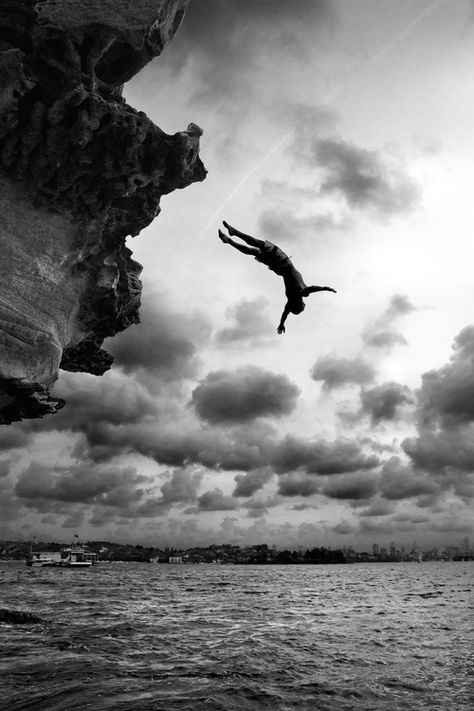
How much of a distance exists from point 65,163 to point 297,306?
18.3 m

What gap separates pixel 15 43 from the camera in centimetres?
2091

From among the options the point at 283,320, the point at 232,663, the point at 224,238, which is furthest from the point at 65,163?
the point at 232,663

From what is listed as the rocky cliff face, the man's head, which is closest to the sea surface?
the man's head

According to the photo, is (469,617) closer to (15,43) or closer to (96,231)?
(96,231)

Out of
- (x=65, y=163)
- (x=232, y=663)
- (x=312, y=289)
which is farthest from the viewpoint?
(x=65, y=163)

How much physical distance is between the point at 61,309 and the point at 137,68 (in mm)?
12886

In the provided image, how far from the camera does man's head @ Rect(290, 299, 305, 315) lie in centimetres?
1035

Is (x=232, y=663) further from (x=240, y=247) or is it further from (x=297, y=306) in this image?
(x=240, y=247)

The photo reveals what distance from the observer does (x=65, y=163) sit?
23562 millimetres

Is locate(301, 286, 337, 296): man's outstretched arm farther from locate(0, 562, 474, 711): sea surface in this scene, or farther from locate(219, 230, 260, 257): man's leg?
locate(0, 562, 474, 711): sea surface

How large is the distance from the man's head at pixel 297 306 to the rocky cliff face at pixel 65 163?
53.8ft

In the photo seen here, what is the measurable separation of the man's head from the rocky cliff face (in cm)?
1639

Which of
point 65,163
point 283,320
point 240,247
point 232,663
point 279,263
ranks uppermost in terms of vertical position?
point 65,163

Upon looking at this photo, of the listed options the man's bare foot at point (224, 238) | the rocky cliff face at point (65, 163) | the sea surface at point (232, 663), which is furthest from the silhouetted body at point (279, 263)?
the rocky cliff face at point (65, 163)
